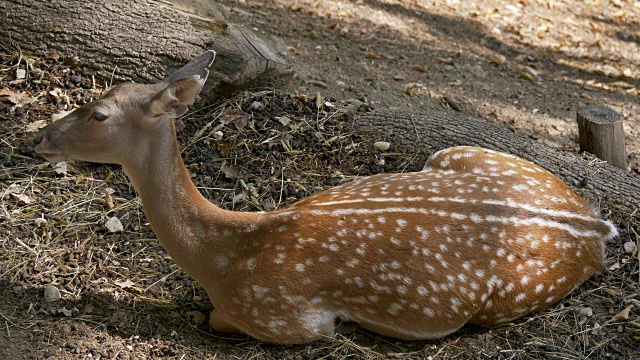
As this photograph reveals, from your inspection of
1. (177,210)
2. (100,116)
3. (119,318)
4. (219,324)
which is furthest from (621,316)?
(100,116)

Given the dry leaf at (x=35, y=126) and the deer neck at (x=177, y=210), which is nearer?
the deer neck at (x=177, y=210)

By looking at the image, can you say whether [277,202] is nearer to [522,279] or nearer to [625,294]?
[522,279]

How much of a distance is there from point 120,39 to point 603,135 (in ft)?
13.2

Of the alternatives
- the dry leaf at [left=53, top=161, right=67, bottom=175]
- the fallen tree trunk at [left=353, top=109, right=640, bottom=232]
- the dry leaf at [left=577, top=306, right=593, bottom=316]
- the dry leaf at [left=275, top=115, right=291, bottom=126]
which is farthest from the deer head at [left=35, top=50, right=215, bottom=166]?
the dry leaf at [left=577, top=306, right=593, bottom=316]

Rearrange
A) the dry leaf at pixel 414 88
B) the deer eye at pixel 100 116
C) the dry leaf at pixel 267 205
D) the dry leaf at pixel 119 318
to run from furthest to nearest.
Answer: the dry leaf at pixel 414 88 → the dry leaf at pixel 267 205 → the dry leaf at pixel 119 318 → the deer eye at pixel 100 116

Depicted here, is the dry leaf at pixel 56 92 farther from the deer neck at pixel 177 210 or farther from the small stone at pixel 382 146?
the small stone at pixel 382 146

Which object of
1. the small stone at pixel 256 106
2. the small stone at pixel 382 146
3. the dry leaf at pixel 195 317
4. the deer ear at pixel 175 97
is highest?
the deer ear at pixel 175 97

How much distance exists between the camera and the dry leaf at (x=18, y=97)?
610 cm

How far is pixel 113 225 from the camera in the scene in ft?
17.5

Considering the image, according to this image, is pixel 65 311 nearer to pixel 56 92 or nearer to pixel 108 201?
pixel 108 201

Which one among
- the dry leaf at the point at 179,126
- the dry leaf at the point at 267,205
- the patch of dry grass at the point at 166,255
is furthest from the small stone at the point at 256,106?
the dry leaf at the point at 267,205

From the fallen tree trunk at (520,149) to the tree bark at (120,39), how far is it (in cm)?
122

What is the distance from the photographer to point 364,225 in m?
4.51

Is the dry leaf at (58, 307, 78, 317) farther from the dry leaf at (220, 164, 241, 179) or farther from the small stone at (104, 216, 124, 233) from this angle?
the dry leaf at (220, 164, 241, 179)
